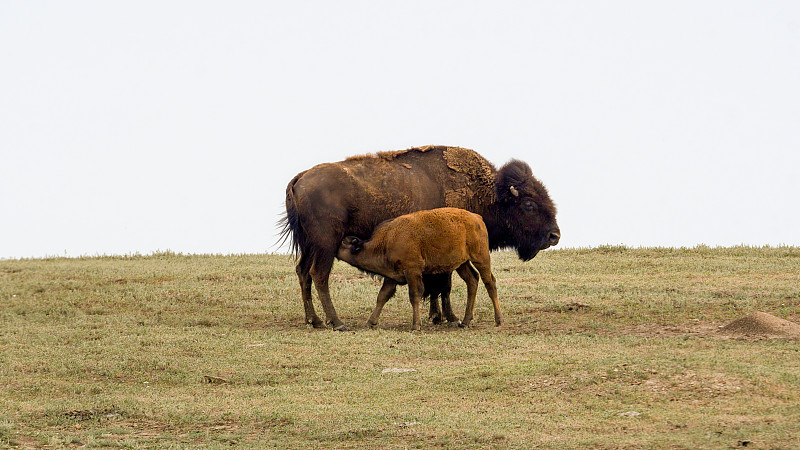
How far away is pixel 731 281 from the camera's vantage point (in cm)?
1616

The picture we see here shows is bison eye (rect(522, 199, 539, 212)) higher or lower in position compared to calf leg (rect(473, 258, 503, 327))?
higher

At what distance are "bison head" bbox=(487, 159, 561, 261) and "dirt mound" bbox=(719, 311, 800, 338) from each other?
3801mm

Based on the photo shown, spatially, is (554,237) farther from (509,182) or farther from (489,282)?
(489,282)

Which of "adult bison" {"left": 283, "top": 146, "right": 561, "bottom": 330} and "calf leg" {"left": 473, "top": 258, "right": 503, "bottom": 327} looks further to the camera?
"adult bison" {"left": 283, "top": 146, "right": 561, "bottom": 330}

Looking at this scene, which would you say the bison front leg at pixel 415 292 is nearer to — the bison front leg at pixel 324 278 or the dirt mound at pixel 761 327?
the bison front leg at pixel 324 278

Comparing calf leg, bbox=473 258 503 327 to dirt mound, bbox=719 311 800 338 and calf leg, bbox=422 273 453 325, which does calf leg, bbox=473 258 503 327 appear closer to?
calf leg, bbox=422 273 453 325

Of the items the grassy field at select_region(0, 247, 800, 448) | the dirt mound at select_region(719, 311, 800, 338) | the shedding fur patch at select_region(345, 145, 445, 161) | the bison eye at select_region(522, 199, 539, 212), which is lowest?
the grassy field at select_region(0, 247, 800, 448)

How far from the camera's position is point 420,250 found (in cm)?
1287

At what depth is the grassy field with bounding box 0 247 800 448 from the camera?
8.29m

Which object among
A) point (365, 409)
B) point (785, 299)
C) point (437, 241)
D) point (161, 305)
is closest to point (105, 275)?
point (161, 305)

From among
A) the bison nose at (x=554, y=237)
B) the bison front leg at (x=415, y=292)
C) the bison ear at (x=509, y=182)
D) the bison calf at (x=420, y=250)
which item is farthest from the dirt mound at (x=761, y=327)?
the bison ear at (x=509, y=182)

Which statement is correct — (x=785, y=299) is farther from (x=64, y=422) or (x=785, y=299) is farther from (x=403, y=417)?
(x=64, y=422)

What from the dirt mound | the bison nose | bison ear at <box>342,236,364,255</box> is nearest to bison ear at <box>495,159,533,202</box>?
the bison nose

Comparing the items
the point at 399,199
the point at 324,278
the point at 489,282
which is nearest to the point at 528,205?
the point at 489,282
